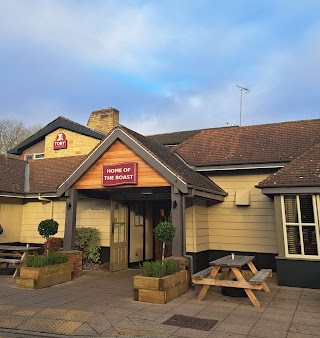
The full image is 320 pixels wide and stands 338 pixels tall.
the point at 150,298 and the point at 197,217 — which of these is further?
the point at 197,217

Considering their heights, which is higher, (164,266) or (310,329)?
(164,266)

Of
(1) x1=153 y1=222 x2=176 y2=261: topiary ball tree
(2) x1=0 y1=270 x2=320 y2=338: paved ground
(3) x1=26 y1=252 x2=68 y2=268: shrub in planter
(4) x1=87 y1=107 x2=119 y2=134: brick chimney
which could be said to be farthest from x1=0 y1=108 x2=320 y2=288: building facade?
(4) x1=87 y1=107 x2=119 y2=134: brick chimney

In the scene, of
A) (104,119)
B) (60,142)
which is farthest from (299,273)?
(104,119)

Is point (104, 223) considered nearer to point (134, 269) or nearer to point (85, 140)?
point (134, 269)

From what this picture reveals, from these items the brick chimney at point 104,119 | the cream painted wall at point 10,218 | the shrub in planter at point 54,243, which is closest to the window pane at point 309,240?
the shrub in planter at point 54,243

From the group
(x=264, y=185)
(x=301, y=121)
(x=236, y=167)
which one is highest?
(x=301, y=121)

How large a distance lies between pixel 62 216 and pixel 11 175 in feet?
11.9

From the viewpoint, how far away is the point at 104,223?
1253cm

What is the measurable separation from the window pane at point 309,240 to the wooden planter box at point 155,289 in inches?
151

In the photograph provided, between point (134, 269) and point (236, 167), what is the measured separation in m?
5.44

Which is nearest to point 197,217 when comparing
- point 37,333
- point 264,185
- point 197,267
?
point 197,267

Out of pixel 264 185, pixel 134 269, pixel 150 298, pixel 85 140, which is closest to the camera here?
pixel 150 298

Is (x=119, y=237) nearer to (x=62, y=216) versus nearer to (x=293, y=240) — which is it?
(x=62, y=216)

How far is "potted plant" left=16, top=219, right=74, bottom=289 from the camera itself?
8508 mm
